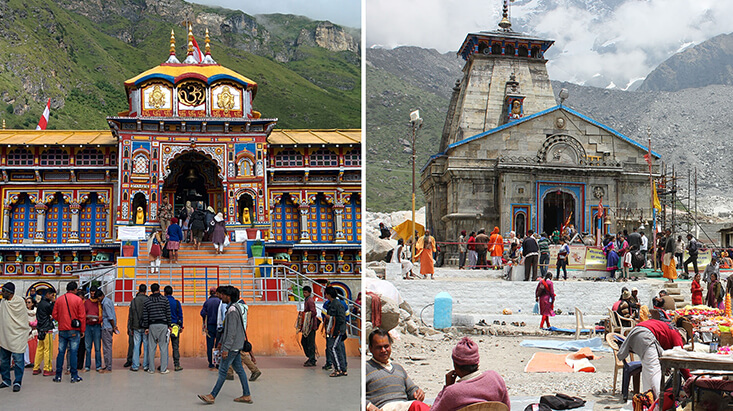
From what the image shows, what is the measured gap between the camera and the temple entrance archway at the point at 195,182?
2650cm

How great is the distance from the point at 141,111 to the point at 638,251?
16054 mm

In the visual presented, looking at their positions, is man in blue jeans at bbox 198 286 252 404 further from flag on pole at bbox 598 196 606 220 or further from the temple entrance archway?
flag on pole at bbox 598 196 606 220

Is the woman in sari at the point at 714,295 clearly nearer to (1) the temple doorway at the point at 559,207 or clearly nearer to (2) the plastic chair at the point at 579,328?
(2) the plastic chair at the point at 579,328

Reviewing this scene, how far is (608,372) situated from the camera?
10.6 meters

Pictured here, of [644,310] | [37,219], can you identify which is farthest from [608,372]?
[37,219]

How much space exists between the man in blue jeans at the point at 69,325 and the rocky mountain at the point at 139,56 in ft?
188

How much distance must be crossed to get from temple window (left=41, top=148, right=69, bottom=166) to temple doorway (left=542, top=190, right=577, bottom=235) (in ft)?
57.0

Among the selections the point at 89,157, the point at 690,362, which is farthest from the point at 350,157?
the point at 690,362

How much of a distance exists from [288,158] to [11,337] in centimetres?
1750

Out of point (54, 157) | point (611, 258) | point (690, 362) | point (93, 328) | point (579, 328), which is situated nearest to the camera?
point (690, 362)

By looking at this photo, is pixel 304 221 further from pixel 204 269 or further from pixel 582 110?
pixel 582 110

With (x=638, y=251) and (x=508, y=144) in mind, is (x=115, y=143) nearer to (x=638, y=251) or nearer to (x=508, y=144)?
(x=508, y=144)

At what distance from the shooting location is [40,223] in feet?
83.1

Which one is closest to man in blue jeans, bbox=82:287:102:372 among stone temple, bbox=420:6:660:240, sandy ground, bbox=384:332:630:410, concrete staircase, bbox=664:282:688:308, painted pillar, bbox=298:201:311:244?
sandy ground, bbox=384:332:630:410
